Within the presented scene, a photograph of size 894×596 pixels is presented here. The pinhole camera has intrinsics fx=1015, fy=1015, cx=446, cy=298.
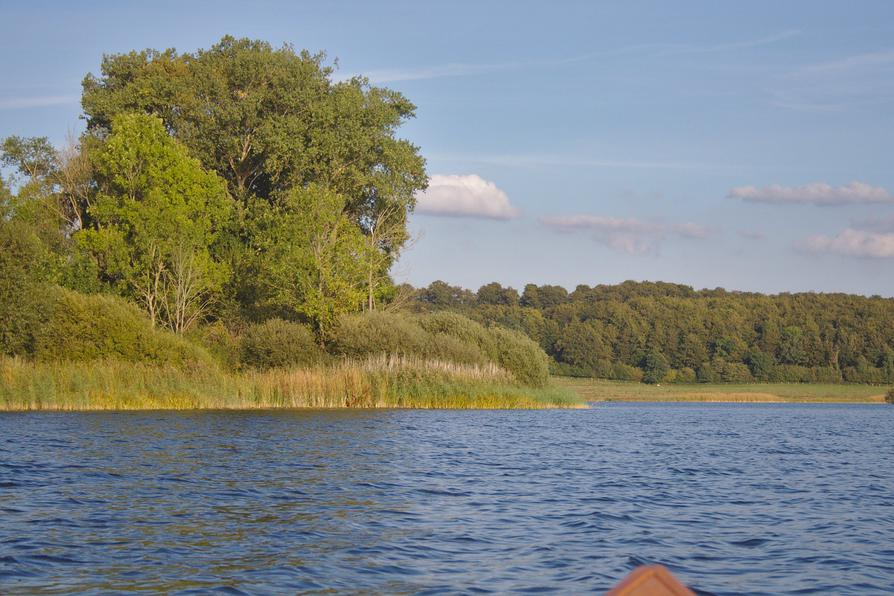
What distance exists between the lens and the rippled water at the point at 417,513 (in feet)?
35.3

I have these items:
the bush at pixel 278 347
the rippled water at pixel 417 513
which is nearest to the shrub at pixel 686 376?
the bush at pixel 278 347

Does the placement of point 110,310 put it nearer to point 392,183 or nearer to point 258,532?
point 392,183

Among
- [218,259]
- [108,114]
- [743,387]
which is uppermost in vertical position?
[108,114]

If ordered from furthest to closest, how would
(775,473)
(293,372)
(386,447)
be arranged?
(293,372) < (386,447) < (775,473)

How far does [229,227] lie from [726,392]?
7414 cm

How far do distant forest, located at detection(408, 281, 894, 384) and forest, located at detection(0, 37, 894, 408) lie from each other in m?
69.8

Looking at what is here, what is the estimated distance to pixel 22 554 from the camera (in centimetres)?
1117

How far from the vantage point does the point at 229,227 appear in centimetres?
5584

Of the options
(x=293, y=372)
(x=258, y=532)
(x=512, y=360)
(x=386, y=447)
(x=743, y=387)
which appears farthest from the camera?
(x=743, y=387)

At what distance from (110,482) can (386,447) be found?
885cm

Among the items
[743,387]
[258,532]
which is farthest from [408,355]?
[743,387]

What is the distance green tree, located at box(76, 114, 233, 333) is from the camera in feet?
164

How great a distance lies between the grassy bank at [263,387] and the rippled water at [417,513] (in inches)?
310

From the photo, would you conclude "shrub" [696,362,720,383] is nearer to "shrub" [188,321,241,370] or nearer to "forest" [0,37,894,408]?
"forest" [0,37,894,408]
